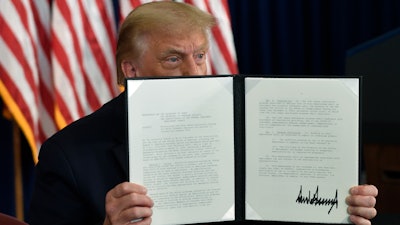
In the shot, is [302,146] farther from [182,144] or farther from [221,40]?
Answer: [221,40]

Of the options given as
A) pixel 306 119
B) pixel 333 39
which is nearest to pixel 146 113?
pixel 306 119

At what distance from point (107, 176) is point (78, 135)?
0.14 metres

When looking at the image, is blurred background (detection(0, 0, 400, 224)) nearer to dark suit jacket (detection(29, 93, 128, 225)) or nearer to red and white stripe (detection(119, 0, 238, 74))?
red and white stripe (detection(119, 0, 238, 74))

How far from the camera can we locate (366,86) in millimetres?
2949

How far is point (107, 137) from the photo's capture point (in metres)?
1.98

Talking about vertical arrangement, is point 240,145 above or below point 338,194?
above

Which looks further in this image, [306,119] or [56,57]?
[56,57]

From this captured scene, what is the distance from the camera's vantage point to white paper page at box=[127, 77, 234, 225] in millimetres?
1640

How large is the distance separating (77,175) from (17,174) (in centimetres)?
191

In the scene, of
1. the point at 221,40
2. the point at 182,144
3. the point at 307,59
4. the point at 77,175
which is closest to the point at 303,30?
the point at 307,59

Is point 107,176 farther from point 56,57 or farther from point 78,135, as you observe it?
point 56,57

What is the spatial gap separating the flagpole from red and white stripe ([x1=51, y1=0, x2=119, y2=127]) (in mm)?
382

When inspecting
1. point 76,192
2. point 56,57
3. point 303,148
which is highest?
point 56,57
